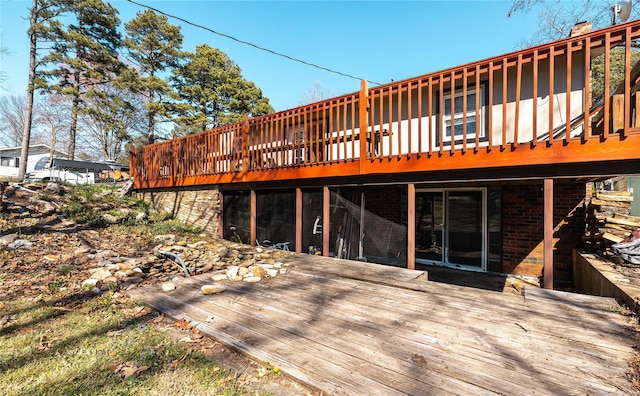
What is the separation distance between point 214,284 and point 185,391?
78.5 inches

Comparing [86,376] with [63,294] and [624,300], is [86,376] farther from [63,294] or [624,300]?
[624,300]

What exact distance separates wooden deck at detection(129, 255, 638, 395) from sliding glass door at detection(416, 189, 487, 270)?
2725mm

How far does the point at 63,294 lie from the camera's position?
321 centimetres

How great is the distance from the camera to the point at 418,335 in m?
2.16

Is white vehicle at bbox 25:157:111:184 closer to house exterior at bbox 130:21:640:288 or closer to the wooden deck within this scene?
house exterior at bbox 130:21:640:288

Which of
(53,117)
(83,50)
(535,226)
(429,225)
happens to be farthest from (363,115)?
(53,117)

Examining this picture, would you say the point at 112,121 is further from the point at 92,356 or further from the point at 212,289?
the point at 92,356

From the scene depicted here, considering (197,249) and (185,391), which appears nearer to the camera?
(185,391)

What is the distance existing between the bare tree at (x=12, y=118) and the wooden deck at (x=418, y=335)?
3524 centimetres

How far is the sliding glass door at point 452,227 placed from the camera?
5.70 meters

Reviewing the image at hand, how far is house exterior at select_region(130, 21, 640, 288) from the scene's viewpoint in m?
3.20

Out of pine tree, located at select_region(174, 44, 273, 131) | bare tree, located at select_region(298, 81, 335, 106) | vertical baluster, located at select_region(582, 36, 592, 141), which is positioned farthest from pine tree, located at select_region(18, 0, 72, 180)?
vertical baluster, located at select_region(582, 36, 592, 141)

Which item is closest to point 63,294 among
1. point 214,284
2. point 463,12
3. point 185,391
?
point 214,284

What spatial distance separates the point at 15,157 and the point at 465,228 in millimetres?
32302
